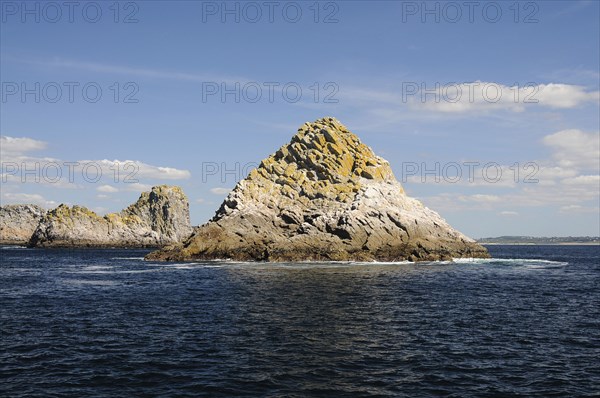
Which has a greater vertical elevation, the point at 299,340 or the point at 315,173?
the point at 315,173

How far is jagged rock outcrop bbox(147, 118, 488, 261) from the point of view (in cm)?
9806

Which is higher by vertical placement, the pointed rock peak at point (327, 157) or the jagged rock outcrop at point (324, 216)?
the pointed rock peak at point (327, 157)

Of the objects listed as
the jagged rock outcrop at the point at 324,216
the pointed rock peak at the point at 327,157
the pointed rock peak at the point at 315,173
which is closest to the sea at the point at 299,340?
the jagged rock outcrop at the point at 324,216

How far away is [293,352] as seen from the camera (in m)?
27.9

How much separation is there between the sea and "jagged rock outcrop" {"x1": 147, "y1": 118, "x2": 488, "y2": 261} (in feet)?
129

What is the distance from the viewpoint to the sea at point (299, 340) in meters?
22.6

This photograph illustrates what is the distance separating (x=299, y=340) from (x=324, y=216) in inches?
2837

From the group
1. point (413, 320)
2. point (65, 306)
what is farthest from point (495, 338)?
point (65, 306)

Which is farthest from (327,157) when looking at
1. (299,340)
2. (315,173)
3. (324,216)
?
(299,340)

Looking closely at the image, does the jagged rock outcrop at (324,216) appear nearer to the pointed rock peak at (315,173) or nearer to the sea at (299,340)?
the pointed rock peak at (315,173)

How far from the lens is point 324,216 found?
336ft

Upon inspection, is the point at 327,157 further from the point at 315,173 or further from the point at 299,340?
the point at 299,340

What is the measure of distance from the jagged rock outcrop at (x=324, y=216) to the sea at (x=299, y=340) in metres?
39.2

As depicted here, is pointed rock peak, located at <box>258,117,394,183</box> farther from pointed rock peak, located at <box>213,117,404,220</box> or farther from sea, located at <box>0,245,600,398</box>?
sea, located at <box>0,245,600,398</box>
